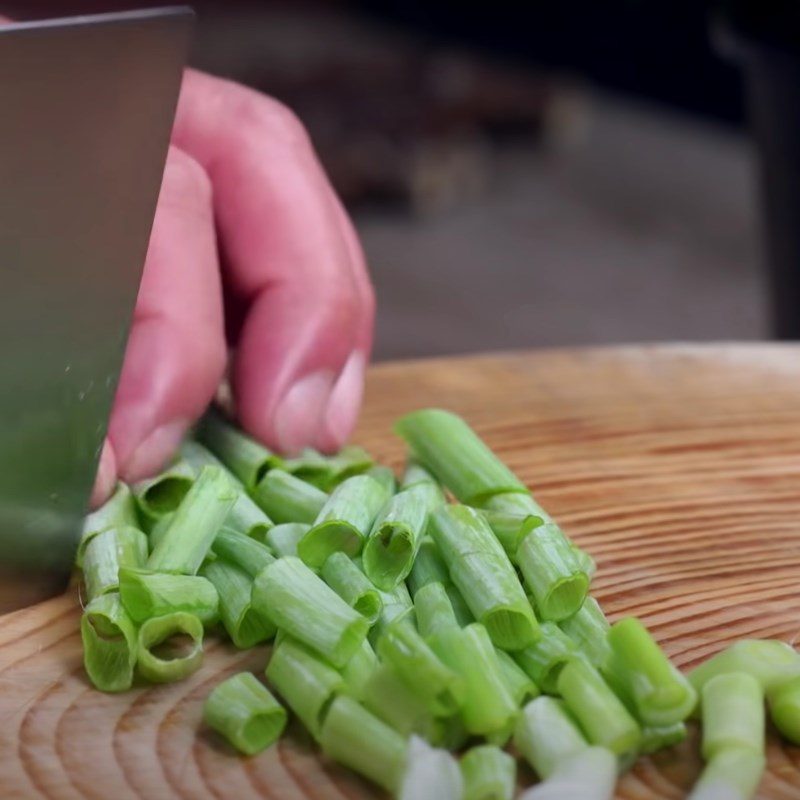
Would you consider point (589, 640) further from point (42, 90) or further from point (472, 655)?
point (42, 90)

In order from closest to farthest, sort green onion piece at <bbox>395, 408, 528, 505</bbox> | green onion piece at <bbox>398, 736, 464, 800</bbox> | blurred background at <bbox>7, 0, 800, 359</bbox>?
green onion piece at <bbox>398, 736, 464, 800</bbox> < green onion piece at <bbox>395, 408, 528, 505</bbox> < blurred background at <bbox>7, 0, 800, 359</bbox>

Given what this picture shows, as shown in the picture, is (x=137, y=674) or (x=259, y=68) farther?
(x=259, y=68)

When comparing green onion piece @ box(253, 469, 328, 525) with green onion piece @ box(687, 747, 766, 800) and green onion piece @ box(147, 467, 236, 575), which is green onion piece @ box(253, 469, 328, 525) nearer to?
green onion piece @ box(147, 467, 236, 575)

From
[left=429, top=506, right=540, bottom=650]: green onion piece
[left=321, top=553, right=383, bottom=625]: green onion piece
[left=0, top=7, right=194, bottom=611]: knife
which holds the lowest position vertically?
[left=321, top=553, right=383, bottom=625]: green onion piece

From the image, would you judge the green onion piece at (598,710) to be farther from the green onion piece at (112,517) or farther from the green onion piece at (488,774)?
the green onion piece at (112,517)

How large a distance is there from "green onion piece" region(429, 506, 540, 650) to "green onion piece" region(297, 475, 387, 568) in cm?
5

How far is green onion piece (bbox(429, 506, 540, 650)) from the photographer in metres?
0.87

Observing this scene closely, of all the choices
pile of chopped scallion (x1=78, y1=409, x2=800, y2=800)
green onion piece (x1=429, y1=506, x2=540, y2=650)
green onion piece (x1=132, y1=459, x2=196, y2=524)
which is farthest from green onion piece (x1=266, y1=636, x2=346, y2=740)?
green onion piece (x1=132, y1=459, x2=196, y2=524)

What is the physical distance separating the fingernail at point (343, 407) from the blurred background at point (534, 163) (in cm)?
182

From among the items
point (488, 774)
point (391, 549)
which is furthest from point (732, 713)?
point (391, 549)

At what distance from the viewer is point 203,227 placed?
1.08 metres

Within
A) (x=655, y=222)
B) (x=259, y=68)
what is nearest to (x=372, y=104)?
(x=259, y=68)

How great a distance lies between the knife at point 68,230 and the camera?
745 mm

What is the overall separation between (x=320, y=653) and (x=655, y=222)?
357cm
